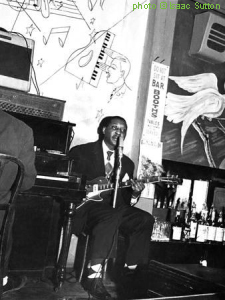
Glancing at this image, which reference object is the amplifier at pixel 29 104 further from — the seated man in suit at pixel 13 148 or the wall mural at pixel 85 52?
the seated man in suit at pixel 13 148

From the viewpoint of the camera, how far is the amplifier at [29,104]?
11.8 feet

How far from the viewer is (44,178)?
3.19m

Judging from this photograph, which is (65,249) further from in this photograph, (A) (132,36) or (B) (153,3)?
(B) (153,3)

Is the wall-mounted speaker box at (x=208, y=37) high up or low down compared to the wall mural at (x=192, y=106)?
up

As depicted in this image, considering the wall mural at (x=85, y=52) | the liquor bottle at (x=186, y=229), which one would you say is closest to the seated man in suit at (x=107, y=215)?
the wall mural at (x=85, y=52)

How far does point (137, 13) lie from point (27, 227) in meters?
2.89

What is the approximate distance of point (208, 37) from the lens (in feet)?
16.7

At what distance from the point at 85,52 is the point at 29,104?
1.23 metres

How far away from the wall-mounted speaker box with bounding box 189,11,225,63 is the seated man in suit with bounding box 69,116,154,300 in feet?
5.06

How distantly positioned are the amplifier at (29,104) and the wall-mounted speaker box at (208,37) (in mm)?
2245

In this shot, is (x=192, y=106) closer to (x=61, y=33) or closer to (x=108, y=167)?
(x=108, y=167)

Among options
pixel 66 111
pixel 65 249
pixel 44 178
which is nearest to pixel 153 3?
pixel 66 111

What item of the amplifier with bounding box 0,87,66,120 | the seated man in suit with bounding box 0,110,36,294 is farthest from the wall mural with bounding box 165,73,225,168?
the seated man in suit with bounding box 0,110,36,294

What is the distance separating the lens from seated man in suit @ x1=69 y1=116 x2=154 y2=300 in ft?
11.6
